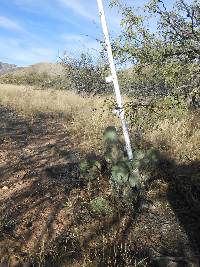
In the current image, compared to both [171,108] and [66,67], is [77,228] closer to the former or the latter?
[171,108]

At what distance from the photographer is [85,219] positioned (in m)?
6.25

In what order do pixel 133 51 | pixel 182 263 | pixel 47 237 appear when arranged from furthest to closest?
1. pixel 133 51
2. pixel 47 237
3. pixel 182 263

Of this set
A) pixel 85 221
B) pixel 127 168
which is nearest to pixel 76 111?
pixel 127 168

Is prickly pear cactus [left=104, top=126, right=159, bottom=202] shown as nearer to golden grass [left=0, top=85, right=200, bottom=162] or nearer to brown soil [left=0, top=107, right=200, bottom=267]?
brown soil [left=0, top=107, right=200, bottom=267]

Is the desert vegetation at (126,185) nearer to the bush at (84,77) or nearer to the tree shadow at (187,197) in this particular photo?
the tree shadow at (187,197)

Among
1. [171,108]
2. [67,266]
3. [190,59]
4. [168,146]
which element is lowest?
[67,266]

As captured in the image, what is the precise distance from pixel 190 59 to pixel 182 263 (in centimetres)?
440

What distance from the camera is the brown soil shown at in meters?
5.29

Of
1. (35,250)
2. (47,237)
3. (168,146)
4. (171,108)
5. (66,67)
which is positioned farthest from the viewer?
(66,67)

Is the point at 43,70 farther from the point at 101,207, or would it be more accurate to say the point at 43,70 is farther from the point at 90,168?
the point at 101,207

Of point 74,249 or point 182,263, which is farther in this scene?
point 74,249

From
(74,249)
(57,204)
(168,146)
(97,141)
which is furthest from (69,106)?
(74,249)

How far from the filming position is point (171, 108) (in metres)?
6.79

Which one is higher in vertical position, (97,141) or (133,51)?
(133,51)
